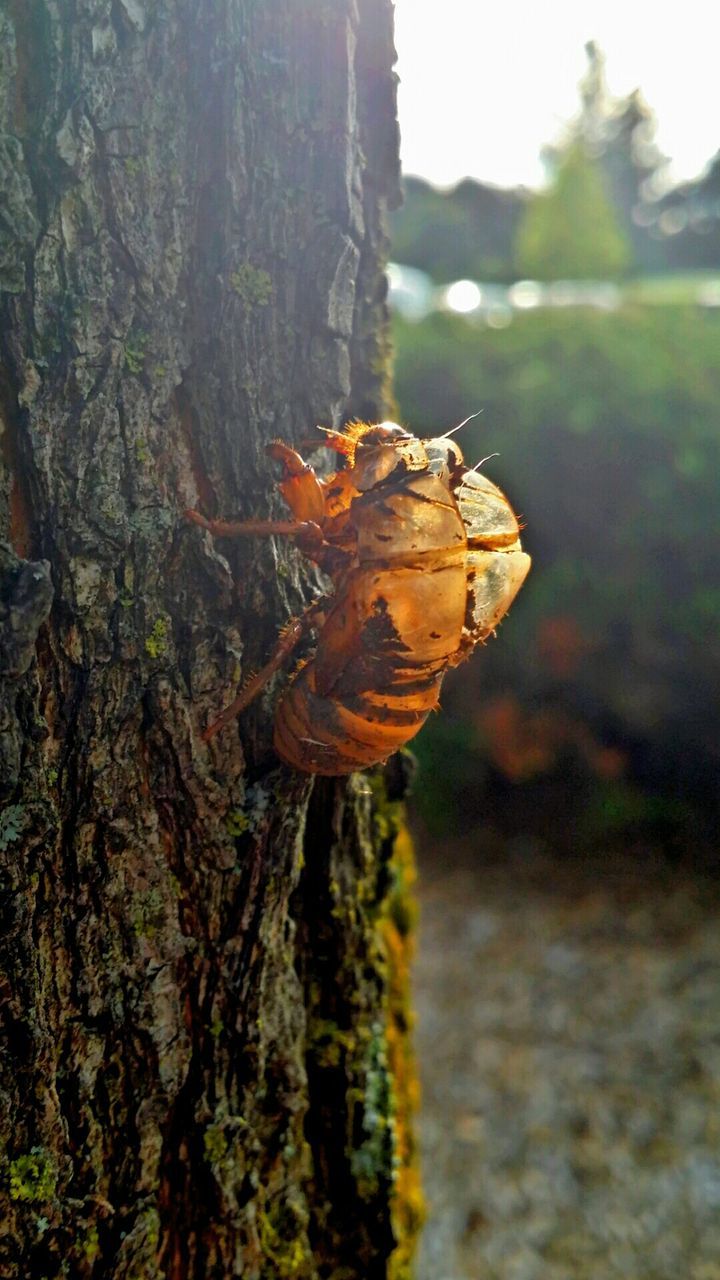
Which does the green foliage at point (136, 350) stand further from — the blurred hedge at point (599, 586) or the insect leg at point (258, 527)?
the blurred hedge at point (599, 586)

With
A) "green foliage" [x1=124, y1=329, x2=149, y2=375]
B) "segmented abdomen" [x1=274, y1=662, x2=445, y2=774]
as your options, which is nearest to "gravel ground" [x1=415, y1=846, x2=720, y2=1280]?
"segmented abdomen" [x1=274, y1=662, x2=445, y2=774]

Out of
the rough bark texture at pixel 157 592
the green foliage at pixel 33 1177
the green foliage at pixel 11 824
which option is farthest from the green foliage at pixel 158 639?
the green foliage at pixel 33 1177

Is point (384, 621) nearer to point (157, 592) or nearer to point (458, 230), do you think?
point (157, 592)

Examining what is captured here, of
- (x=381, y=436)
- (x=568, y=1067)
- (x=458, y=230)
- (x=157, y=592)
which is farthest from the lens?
(x=458, y=230)

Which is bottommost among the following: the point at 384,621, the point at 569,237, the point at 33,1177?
the point at 569,237

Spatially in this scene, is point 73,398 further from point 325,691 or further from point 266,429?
point 325,691

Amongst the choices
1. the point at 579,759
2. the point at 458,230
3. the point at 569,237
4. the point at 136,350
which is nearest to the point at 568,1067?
the point at 579,759
